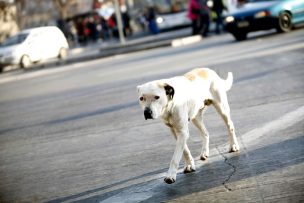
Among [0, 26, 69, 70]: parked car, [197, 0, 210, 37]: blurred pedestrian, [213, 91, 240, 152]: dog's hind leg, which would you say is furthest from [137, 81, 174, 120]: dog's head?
[0, 26, 69, 70]: parked car

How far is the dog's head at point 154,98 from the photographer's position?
562 centimetres

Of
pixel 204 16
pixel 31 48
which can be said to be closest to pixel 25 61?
pixel 31 48

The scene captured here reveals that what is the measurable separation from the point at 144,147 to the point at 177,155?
2.10 m

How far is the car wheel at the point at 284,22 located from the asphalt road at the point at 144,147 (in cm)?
621

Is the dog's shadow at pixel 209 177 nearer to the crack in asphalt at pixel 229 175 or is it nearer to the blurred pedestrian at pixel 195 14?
Result: the crack in asphalt at pixel 229 175

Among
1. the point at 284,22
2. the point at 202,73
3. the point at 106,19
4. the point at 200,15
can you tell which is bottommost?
the point at 106,19

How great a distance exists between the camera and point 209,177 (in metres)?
5.96

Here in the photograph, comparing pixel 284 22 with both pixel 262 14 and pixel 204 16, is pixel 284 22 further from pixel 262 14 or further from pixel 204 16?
pixel 204 16

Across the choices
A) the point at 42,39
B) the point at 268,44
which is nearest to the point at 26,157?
the point at 268,44

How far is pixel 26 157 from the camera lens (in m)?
8.66

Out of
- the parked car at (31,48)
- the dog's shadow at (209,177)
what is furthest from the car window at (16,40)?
the dog's shadow at (209,177)

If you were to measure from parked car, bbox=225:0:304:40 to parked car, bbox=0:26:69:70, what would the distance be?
1135 centimetres

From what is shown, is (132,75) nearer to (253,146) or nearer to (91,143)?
(91,143)

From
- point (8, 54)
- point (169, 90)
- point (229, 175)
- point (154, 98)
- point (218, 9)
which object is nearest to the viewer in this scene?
point (154, 98)
